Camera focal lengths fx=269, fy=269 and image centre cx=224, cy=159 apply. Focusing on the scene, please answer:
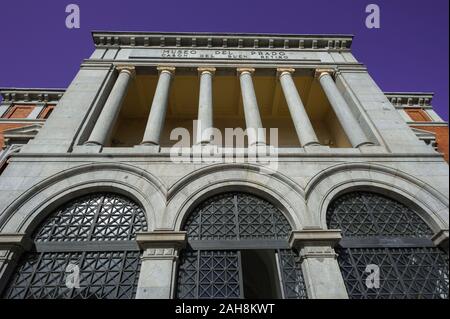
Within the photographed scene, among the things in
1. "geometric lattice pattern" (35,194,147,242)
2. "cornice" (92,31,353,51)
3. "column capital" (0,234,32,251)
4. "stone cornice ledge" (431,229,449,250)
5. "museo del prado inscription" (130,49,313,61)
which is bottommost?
"column capital" (0,234,32,251)

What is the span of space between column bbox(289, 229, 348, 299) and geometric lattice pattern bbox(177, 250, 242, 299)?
4.57ft

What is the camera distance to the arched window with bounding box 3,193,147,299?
17.8 ft

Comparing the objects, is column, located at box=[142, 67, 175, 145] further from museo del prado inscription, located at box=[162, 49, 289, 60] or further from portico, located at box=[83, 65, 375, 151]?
museo del prado inscription, located at box=[162, 49, 289, 60]

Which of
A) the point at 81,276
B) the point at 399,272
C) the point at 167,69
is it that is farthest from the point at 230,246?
the point at 167,69

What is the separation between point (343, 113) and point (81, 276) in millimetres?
9243

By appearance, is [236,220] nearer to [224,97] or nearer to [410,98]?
[224,97]

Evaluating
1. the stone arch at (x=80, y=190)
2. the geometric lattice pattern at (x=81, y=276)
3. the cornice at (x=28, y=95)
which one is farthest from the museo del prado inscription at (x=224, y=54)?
the geometric lattice pattern at (x=81, y=276)

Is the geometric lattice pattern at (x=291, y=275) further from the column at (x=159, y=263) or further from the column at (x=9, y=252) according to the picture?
the column at (x=9, y=252)

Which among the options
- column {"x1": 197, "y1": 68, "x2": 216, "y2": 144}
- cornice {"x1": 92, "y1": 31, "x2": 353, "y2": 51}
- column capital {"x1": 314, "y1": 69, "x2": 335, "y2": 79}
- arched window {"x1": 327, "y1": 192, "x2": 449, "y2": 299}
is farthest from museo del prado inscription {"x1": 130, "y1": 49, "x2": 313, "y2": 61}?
arched window {"x1": 327, "y1": 192, "x2": 449, "y2": 299}

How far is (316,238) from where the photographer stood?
577 centimetres

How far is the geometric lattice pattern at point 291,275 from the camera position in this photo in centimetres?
550

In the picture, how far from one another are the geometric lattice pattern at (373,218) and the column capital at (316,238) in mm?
749

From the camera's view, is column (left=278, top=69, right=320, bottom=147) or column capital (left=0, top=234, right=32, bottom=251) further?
column (left=278, top=69, right=320, bottom=147)
